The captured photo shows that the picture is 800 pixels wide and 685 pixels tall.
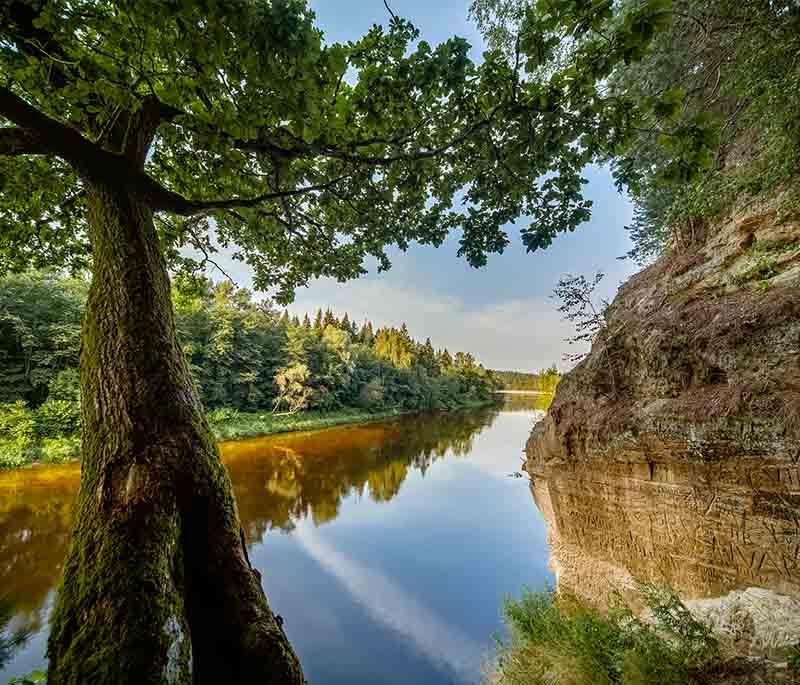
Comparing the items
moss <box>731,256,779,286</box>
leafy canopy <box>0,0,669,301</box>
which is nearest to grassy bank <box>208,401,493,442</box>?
leafy canopy <box>0,0,669,301</box>

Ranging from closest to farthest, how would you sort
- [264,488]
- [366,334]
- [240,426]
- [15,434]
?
[264,488], [15,434], [240,426], [366,334]

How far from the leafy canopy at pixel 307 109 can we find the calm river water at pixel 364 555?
582cm

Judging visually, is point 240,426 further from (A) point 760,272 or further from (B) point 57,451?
(A) point 760,272

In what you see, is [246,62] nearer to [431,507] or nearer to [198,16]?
[198,16]

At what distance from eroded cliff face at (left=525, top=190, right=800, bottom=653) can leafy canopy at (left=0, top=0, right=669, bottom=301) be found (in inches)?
→ 91.5

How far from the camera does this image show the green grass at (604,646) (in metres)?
2.42

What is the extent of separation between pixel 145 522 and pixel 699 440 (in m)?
4.06

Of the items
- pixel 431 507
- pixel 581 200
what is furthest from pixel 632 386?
pixel 431 507

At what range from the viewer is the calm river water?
526 centimetres

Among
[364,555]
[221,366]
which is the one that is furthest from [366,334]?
[364,555]

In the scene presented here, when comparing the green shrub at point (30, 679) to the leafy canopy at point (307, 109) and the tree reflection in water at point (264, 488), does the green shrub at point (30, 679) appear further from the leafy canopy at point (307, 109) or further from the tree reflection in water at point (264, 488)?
the tree reflection in water at point (264, 488)

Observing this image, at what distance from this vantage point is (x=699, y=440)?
2908 millimetres

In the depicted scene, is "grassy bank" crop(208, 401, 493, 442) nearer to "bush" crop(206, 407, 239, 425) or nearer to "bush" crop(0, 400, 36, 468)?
"bush" crop(206, 407, 239, 425)

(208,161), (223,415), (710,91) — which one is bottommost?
(223,415)
